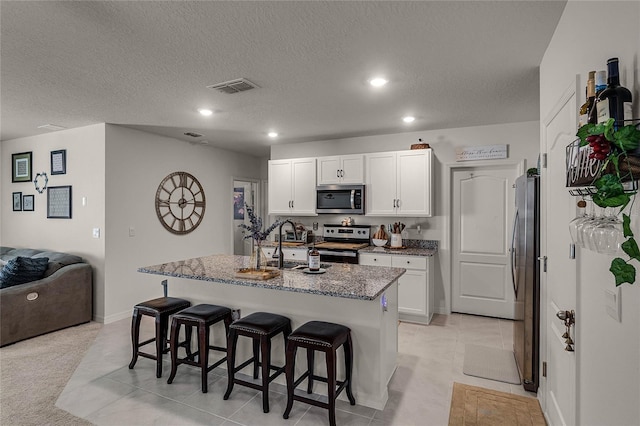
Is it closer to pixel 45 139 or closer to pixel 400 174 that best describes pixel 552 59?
pixel 400 174

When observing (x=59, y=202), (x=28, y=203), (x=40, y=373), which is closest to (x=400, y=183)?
(x=40, y=373)

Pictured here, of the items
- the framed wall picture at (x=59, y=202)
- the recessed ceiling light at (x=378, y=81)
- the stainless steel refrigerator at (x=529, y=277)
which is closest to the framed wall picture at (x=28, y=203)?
the framed wall picture at (x=59, y=202)

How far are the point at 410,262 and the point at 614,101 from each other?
335 cm

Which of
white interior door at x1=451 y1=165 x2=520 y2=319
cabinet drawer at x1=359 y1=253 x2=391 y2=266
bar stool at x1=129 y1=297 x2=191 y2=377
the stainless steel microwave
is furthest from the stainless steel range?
bar stool at x1=129 y1=297 x2=191 y2=377

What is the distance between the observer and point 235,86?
3.04 metres

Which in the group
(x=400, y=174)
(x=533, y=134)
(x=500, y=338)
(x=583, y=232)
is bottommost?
(x=500, y=338)

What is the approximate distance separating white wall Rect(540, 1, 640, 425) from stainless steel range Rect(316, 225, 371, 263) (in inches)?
120

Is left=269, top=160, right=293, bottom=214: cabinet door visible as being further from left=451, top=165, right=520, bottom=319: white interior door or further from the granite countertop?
left=451, top=165, right=520, bottom=319: white interior door

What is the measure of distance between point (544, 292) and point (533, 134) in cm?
262

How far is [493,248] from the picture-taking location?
4.47 m

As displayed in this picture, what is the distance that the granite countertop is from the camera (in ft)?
7.47

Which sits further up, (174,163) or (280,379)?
(174,163)

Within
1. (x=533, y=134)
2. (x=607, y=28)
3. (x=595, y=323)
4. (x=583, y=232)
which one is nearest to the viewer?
(x=583, y=232)

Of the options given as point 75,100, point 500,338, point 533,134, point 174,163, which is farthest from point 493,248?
point 75,100
